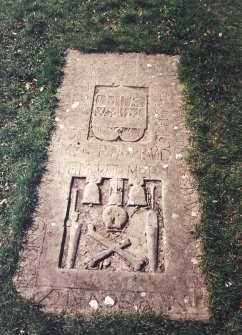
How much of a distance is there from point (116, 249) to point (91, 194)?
79 cm

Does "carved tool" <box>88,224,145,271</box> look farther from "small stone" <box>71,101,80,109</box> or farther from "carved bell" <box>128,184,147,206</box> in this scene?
"small stone" <box>71,101,80,109</box>

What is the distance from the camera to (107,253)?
417 cm

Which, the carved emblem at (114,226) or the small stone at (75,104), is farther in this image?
the small stone at (75,104)

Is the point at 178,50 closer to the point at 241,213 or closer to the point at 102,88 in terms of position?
the point at 102,88

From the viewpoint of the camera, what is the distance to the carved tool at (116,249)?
411 centimetres

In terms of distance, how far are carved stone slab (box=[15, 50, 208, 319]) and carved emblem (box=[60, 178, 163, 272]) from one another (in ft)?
0.04

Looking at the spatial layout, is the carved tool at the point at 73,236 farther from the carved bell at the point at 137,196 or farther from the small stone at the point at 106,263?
the carved bell at the point at 137,196

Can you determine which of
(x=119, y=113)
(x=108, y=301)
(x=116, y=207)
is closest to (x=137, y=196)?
(x=116, y=207)

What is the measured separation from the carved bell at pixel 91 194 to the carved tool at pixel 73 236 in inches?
5.5

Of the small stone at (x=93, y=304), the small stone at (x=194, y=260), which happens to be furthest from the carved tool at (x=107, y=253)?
the small stone at (x=194, y=260)

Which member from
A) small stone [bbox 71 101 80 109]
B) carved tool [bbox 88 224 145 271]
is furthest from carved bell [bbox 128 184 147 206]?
small stone [bbox 71 101 80 109]

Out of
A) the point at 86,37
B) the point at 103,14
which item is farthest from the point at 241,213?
the point at 103,14

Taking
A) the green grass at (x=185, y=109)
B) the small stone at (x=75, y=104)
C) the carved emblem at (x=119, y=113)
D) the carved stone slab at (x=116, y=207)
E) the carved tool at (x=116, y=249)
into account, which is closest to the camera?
the green grass at (x=185, y=109)

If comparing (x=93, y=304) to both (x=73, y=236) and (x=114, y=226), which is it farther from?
(x=114, y=226)
